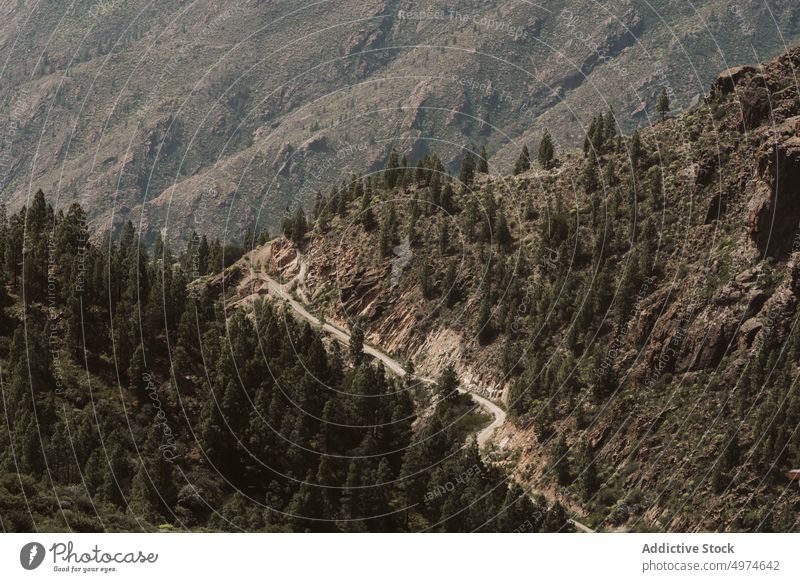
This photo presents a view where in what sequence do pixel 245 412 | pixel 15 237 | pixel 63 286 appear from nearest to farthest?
pixel 245 412, pixel 63 286, pixel 15 237

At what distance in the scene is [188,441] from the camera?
14662cm

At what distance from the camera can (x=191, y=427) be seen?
486 feet

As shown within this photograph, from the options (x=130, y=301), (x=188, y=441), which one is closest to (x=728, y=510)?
(x=188, y=441)

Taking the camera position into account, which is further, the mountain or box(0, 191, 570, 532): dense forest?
the mountain

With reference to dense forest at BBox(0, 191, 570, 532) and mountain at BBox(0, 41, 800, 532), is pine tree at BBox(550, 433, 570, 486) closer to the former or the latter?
mountain at BBox(0, 41, 800, 532)

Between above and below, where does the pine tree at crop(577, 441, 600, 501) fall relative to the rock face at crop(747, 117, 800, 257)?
below

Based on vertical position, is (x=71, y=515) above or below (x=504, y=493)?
above

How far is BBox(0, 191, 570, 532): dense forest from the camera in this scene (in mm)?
128125

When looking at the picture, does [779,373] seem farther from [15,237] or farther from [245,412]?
[15,237]

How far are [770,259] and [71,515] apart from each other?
116m

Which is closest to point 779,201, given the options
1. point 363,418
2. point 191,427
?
point 363,418

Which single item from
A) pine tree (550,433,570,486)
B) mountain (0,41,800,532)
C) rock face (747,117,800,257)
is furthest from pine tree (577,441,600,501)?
rock face (747,117,800,257)

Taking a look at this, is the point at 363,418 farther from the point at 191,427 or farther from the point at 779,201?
the point at 779,201

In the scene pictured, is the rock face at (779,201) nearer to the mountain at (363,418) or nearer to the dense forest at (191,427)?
the mountain at (363,418)
